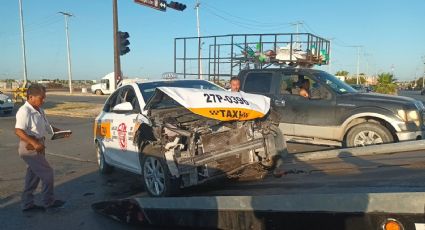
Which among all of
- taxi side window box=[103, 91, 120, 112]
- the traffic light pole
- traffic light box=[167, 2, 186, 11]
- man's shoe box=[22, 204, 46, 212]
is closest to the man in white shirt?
man's shoe box=[22, 204, 46, 212]

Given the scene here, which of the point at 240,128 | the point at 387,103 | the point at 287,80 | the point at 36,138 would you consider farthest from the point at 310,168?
the point at 287,80

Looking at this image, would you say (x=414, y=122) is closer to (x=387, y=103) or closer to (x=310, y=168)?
(x=387, y=103)

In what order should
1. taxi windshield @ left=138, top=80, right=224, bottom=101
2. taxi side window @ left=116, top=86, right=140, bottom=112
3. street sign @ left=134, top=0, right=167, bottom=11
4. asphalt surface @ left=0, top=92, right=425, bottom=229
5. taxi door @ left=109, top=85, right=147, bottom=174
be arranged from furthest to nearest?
street sign @ left=134, top=0, right=167, bottom=11
taxi windshield @ left=138, top=80, right=224, bottom=101
taxi side window @ left=116, top=86, right=140, bottom=112
taxi door @ left=109, top=85, right=147, bottom=174
asphalt surface @ left=0, top=92, right=425, bottom=229

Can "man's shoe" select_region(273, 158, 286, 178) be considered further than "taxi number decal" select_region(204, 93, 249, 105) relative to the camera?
No

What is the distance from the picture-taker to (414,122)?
875 centimetres

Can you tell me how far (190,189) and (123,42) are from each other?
1312 centimetres

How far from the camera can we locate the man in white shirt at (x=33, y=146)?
592 cm

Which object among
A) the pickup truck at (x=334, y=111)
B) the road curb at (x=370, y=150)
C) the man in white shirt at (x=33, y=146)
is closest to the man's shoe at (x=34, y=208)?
the man in white shirt at (x=33, y=146)

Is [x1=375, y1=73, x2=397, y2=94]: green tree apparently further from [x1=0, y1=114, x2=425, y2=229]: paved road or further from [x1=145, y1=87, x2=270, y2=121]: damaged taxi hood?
[x1=145, y1=87, x2=270, y2=121]: damaged taxi hood

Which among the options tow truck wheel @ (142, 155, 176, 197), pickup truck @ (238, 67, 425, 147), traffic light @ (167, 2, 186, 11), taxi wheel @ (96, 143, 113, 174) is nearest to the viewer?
tow truck wheel @ (142, 155, 176, 197)

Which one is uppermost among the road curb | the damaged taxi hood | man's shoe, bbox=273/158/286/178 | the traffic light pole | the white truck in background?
the traffic light pole

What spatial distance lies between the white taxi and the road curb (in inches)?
19.9

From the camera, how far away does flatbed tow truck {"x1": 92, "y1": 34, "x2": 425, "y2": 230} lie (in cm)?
300

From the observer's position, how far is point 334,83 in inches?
388
